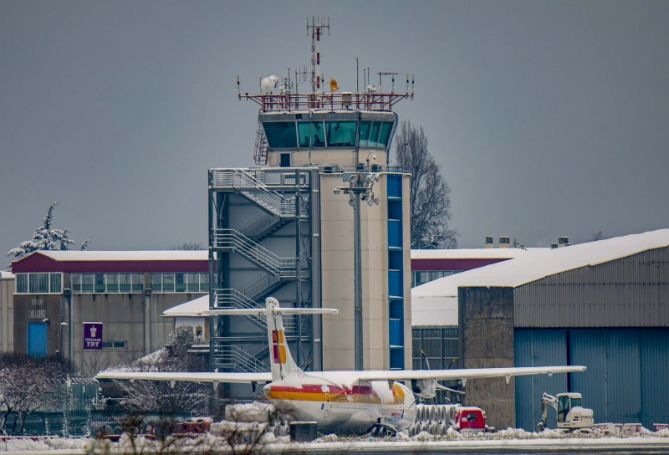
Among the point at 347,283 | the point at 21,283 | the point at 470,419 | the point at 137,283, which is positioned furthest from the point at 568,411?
the point at 21,283

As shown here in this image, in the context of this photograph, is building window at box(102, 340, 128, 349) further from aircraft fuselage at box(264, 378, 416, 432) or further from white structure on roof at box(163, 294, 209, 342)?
aircraft fuselage at box(264, 378, 416, 432)

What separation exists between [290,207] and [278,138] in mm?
5505

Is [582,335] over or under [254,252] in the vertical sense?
under

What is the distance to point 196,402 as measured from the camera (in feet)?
367

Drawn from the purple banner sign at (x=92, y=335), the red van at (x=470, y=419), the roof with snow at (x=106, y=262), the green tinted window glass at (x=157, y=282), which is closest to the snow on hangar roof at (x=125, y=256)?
the roof with snow at (x=106, y=262)

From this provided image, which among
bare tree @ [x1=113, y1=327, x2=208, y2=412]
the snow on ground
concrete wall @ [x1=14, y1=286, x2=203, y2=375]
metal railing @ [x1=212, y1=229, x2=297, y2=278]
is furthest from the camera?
concrete wall @ [x1=14, y1=286, x2=203, y2=375]

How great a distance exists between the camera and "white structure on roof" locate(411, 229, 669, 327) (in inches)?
4163

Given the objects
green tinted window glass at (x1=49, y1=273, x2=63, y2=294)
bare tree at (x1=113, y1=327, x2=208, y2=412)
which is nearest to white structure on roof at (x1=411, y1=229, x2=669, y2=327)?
bare tree at (x1=113, y1=327, x2=208, y2=412)

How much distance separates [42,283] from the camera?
163125 millimetres

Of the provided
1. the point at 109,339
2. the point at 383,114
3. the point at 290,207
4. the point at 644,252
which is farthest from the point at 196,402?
the point at 109,339

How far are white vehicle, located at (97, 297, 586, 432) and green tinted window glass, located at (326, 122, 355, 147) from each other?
2061 cm

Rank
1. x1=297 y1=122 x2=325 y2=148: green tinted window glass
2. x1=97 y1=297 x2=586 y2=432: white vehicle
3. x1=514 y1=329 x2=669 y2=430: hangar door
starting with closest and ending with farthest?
1. x1=97 y1=297 x2=586 y2=432: white vehicle
2. x1=514 y1=329 x2=669 y2=430: hangar door
3. x1=297 y1=122 x2=325 y2=148: green tinted window glass

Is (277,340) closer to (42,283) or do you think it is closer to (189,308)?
(189,308)

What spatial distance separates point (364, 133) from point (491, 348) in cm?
1609
